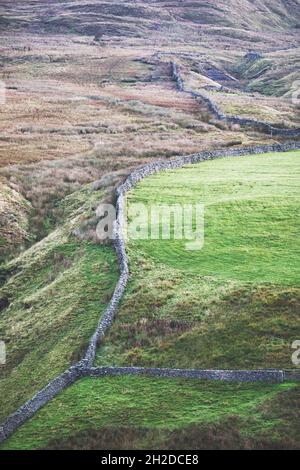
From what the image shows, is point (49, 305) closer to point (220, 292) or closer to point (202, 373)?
point (220, 292)

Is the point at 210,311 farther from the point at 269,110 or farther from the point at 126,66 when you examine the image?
the point at 126,66

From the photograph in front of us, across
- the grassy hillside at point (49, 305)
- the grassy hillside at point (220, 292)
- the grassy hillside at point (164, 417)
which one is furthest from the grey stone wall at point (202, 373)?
the grassy hillside at point (49, 305)

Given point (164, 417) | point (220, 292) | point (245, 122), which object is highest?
point (220, 292)

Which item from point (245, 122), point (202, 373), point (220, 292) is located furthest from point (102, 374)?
point (245, 122)

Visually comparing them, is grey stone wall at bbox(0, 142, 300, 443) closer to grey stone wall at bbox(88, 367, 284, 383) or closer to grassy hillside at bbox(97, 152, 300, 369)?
grey stone wall at bbox(88, 367, 284, 383)

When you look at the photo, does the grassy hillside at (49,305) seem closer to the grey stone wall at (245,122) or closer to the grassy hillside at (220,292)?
the grassy hillside at (220,292)
